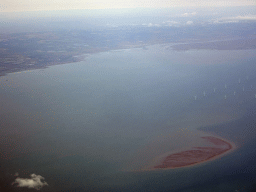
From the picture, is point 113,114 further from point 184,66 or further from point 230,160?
point 184,66

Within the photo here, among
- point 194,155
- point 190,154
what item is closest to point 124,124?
point 190,154

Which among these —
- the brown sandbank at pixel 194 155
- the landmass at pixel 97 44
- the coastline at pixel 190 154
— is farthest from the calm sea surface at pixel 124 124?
the landmass at pixel 97 44

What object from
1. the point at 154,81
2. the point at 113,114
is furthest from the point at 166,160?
the point at 154,81

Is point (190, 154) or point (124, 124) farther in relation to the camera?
point (124, 124)

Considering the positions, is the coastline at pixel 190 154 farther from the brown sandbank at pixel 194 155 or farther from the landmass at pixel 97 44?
the landmass at pixel 97 44

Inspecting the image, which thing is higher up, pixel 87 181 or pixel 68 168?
pixel 68 168

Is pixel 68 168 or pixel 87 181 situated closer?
pixel 87 181

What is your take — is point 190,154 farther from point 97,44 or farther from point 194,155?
point 97,44
